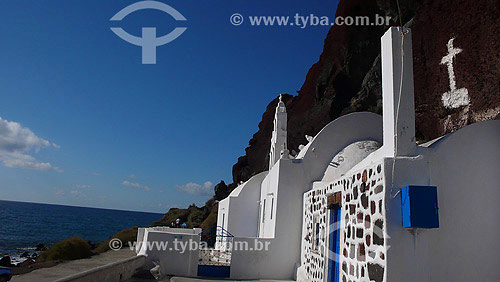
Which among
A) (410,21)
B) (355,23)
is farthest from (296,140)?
(410,21)

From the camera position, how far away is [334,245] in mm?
7730

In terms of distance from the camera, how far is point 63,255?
1788 cm

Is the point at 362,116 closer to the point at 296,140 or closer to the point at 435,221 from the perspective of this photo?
the point at 435,221

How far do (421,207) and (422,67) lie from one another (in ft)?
51.8

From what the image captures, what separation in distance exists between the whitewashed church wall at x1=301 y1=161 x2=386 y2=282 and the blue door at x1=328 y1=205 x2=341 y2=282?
0.64 ft

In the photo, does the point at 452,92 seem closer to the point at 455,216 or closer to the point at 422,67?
the point at 422,67

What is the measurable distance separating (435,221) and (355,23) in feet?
71.6

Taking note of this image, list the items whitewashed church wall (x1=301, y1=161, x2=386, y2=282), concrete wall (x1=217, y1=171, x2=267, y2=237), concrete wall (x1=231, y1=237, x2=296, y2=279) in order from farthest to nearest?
concrete wall (x1=217, y1=171, x2=267, y2=237)
concrete wall (x1=231, y1=237, x2=296, y2=279)
whitewashed church wall (x1=301, y1=161, x2=386, y2=282)

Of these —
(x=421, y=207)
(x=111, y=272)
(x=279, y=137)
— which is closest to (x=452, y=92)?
(x=279, y=137)

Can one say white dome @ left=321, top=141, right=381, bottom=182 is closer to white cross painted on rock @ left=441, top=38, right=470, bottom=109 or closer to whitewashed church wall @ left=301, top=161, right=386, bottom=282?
whitewashed church wall @ left=301, top=161, right=386, bottom=282

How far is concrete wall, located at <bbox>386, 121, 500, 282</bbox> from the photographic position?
516 cm

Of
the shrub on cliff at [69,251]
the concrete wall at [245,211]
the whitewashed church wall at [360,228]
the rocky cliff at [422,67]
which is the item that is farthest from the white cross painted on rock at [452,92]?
the shrub on cliff at [69,251]

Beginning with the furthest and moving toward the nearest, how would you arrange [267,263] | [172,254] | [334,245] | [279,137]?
[279,137] < [172,254] < [267,263] < [334,245]

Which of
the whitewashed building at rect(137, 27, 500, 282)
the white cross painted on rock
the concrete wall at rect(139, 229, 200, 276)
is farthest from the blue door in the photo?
the white cross painted on rock
